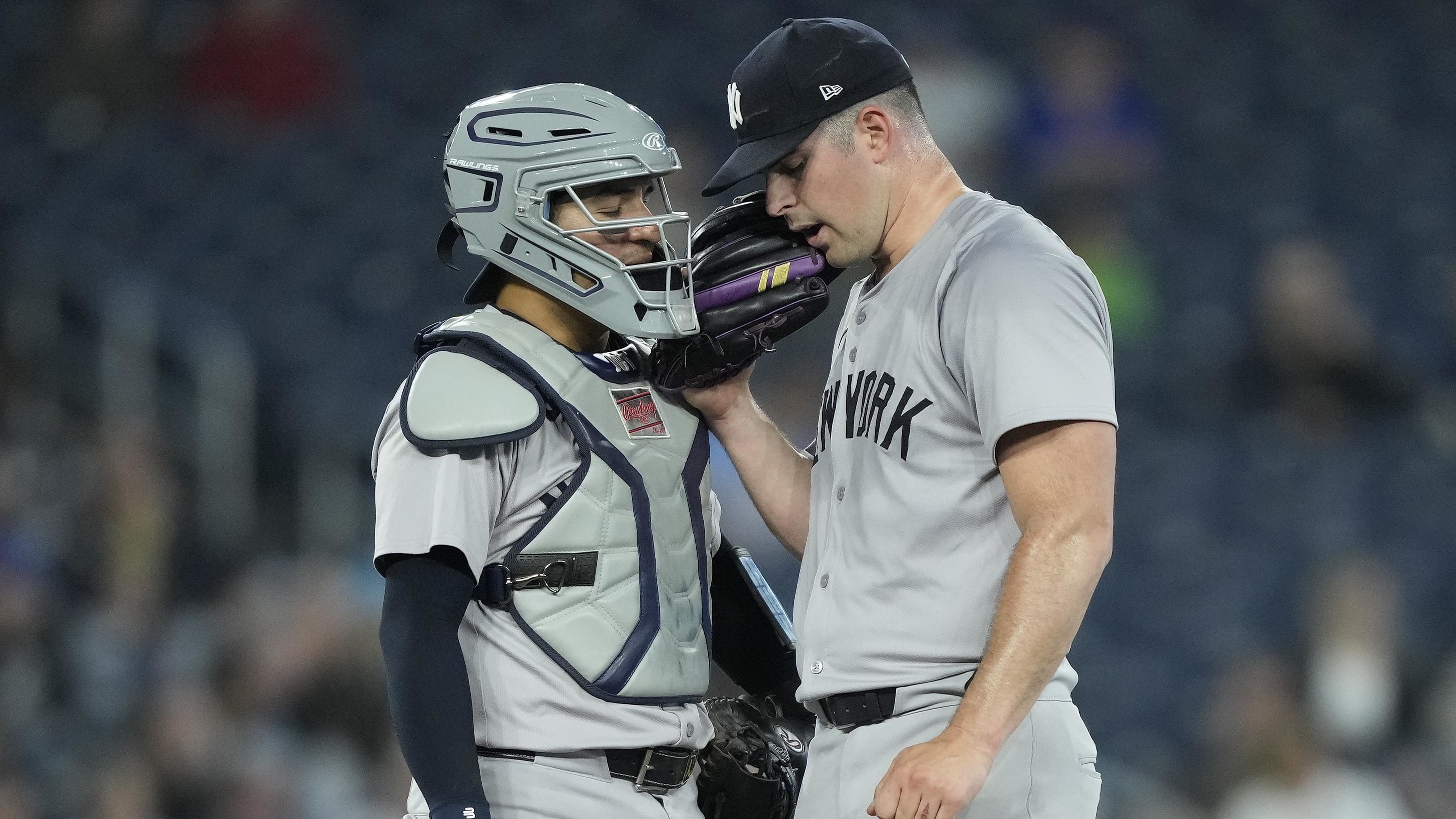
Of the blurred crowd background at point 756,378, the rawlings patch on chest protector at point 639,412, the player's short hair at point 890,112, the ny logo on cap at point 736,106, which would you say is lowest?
the blurred crowd background at point 756,378

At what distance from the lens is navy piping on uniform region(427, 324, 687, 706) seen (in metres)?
2.31

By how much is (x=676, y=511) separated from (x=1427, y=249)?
5519mm

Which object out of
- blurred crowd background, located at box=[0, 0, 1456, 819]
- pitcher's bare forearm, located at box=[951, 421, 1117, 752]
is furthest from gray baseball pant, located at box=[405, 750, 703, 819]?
blurred crowd background, located at box=[0, 0, 1456, 819]

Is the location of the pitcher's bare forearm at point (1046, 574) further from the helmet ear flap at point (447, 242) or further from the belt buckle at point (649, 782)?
the helmet ear flap at point (447, 242)

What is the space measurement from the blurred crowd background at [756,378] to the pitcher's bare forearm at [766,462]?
262 centimetres

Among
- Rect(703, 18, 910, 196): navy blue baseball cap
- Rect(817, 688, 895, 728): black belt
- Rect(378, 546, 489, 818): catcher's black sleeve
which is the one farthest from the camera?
Rect(703, 18, 910, 196): navy blue baseball cap

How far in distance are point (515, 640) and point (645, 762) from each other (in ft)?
0.92

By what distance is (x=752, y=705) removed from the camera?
276 cm

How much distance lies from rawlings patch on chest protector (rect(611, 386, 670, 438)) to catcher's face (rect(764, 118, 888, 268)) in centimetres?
36

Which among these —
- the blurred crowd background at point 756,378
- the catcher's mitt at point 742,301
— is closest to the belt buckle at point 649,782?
the catcher's mitt at point 742,301

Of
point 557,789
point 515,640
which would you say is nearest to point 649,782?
point 557,789

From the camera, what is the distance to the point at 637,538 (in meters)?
2.38

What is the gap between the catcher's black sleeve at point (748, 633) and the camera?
277 centimetres

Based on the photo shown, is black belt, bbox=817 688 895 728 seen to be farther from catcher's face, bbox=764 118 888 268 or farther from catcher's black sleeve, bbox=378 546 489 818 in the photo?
catcher's face, bbox=764 118 888 268
